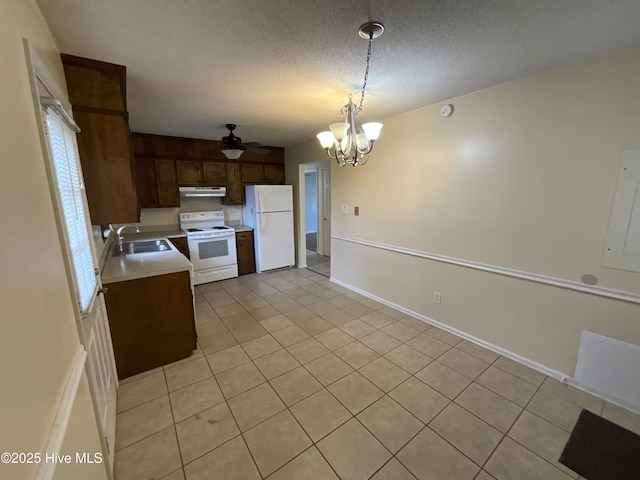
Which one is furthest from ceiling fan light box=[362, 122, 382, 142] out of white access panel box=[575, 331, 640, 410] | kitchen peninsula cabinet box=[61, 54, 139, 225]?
white access panel box=[575, 331, 640, 410]

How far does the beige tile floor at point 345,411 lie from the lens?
151 cm

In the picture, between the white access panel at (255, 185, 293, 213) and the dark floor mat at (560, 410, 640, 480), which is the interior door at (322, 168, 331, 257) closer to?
the white access panel at (255, 185, 293, 213)

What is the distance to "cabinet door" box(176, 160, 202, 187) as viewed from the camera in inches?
169

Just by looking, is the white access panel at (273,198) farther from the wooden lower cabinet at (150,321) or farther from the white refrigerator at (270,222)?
the wooden lower cabinet at (150,321)

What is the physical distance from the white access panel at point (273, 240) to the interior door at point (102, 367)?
9.50 feet

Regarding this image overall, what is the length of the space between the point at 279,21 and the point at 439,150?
6.49 feet

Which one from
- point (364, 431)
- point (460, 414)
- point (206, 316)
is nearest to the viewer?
point (364, 431)

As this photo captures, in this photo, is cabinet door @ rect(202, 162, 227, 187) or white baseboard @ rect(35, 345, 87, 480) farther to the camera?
cabinet door @ rect(202, 162, 227, 187)

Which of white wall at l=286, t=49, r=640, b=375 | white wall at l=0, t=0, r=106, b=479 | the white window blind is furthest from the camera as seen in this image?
white wall at l=286, t=49, r=640, b=375

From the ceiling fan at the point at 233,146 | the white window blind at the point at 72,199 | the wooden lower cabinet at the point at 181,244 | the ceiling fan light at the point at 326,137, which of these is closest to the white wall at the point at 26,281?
the white window blind at the point at 72,199

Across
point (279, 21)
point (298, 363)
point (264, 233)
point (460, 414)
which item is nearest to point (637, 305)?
point (460, 414)

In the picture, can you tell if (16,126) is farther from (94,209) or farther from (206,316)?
(206,316)

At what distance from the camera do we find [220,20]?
4.47 feet

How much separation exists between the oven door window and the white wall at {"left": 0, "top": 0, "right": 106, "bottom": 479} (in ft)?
10.7
